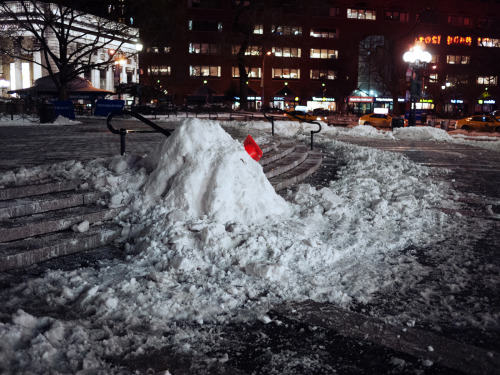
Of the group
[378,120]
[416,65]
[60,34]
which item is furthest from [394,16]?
[60,34]

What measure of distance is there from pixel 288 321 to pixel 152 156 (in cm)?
395

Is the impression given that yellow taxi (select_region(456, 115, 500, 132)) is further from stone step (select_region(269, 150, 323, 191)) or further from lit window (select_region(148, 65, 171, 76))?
lit window (select_region(148, 65, 171, 76))

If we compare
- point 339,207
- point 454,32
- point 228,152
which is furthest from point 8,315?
point 454,32

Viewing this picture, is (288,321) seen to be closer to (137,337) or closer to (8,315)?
(137,337)

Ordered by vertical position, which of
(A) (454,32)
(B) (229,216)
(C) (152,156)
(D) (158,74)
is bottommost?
(B) (229,216)

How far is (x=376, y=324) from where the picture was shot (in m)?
3.89

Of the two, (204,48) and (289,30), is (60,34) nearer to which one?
(204,48)

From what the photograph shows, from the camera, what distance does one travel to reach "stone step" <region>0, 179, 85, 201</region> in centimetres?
616

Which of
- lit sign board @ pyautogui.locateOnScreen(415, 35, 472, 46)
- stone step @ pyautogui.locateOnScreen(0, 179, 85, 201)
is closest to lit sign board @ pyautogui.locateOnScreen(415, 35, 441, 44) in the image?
lit sign board @ pyautogui.locateOnScreen(415, 35, 472, 46)

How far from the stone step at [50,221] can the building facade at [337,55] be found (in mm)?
63906

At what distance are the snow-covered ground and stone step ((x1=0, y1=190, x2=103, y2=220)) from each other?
1.02ft

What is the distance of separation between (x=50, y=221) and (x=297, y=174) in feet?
18.5

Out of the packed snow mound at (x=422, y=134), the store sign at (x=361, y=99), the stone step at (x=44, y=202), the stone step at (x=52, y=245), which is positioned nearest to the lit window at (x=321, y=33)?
the store sign at (x=361, y=99)

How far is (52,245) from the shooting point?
16.7 ft
